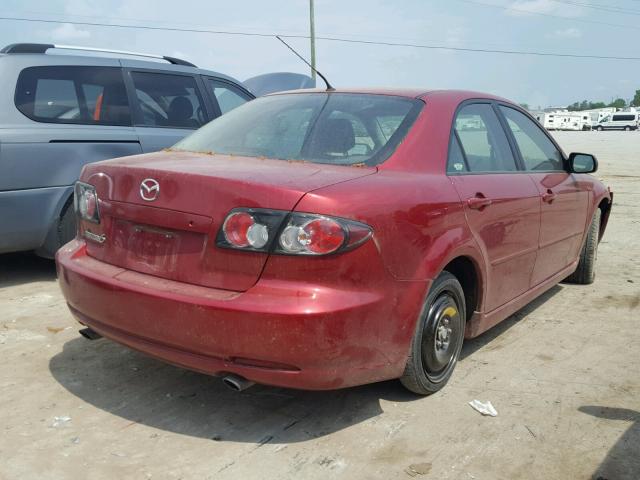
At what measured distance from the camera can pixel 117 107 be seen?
18.4 feet

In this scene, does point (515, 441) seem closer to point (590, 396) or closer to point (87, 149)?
point (590, 396)

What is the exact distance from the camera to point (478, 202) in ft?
11.0

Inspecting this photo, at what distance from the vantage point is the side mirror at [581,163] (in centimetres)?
478

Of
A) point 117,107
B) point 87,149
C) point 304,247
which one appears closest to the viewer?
point 304,247

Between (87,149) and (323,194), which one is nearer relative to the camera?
(323,194)

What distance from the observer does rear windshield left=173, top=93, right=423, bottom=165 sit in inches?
123

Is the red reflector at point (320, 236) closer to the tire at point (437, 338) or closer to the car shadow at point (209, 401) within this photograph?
the tire at point (437, 338)

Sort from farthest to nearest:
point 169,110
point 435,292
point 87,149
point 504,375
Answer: point 169,110
point 87,149
point 504,375
point 435,292

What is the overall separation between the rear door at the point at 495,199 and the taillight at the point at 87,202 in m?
1.76

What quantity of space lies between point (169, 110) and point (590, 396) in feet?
14.5

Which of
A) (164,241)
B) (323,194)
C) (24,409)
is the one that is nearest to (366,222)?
(323,194)

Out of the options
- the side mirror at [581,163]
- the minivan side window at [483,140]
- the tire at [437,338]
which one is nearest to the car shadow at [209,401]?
the tire at [437,338]

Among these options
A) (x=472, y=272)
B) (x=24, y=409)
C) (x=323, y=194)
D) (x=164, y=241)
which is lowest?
(x=24, y=409)

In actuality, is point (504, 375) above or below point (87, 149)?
below
